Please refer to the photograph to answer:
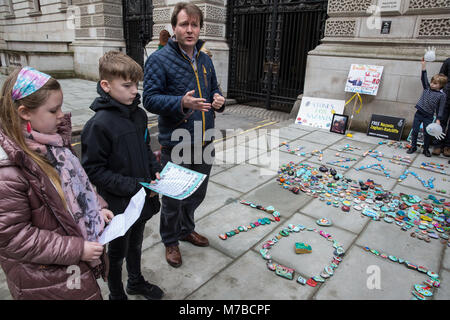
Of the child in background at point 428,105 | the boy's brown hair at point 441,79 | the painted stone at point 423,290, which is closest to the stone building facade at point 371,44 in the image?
the child in background at point 428,105

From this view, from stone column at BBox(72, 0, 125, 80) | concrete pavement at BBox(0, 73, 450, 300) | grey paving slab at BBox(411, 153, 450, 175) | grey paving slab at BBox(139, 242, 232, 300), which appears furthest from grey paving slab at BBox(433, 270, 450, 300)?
stone column at BBox(72, 0, 125, 80)

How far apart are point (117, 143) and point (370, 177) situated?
4.00 metres

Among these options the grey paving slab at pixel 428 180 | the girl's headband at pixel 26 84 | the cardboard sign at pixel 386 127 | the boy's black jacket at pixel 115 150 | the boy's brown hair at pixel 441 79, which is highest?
the girl's headband at pixel 26 84

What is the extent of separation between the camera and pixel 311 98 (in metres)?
7.80

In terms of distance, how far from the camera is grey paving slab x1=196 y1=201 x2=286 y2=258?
2986mm

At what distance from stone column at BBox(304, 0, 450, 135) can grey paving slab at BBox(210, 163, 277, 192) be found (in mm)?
3769

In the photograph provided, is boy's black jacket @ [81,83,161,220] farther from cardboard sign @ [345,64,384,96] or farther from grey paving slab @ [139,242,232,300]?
cardboard sign @ [345,64,384,96]

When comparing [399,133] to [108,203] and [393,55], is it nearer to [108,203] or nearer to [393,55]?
[393,55]

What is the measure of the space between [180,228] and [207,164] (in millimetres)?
690

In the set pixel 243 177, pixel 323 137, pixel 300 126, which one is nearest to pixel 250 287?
pixel 243 177

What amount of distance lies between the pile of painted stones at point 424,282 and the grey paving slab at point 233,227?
1.06 meters

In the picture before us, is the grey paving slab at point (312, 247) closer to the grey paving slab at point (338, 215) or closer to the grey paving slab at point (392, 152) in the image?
the grey paving slab at point (338, 215)

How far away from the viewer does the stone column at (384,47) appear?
6.05 metres

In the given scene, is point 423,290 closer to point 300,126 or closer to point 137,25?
point 300,126
